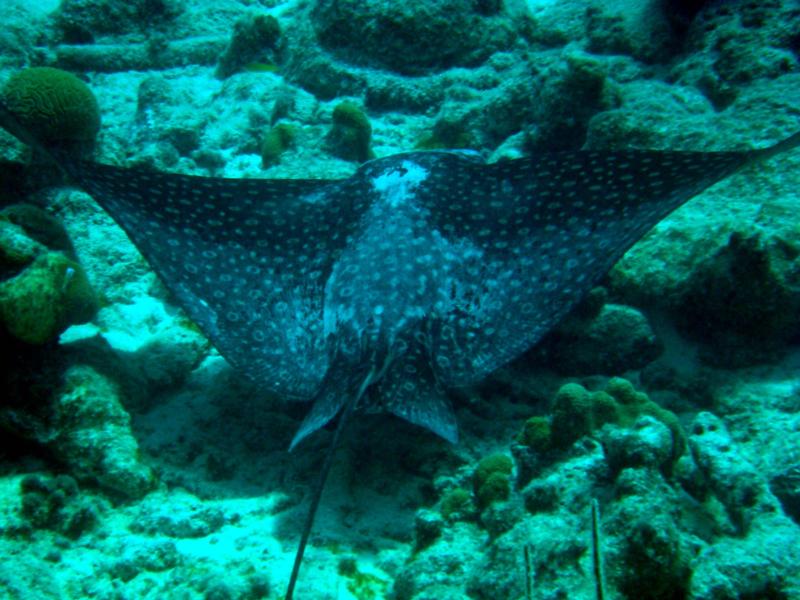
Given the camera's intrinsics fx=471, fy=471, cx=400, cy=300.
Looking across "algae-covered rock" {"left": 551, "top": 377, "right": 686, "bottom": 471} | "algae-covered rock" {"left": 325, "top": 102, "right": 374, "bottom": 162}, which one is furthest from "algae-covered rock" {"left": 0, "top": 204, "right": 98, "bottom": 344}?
"algae-covered rock" {"left": 325, "top": 102, "right": 374, "bottom": 162}

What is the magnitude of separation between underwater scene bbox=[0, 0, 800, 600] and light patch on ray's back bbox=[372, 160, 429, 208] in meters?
0.03

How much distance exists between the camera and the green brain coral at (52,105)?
21.3 ft

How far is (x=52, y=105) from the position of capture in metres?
6.52

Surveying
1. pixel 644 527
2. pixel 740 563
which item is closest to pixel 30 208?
pixel 644 527

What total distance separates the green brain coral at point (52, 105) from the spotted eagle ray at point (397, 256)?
330 centimetres

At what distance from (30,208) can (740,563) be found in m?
6.74

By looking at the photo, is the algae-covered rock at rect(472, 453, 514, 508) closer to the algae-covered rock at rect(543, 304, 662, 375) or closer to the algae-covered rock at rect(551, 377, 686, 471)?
the algae-covered rock at rect(551, 377, 686, 471)

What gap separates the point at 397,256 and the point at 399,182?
3.14 ft

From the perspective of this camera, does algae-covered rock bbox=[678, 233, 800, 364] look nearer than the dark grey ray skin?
No

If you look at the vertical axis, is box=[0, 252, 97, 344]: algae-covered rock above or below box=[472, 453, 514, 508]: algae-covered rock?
above

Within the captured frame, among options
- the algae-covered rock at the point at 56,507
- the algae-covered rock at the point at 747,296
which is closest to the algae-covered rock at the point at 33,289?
the algae-covered rock at the point at 56,507

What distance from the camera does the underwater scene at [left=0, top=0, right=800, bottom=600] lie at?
310 centimetres

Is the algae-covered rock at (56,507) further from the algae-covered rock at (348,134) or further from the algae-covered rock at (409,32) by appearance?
the algae-covered rock at (409,32)

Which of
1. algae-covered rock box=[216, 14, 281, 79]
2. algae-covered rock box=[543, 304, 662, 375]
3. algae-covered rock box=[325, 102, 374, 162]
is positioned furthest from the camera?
algae-covered rock box=[216, 14, 281, 79]
